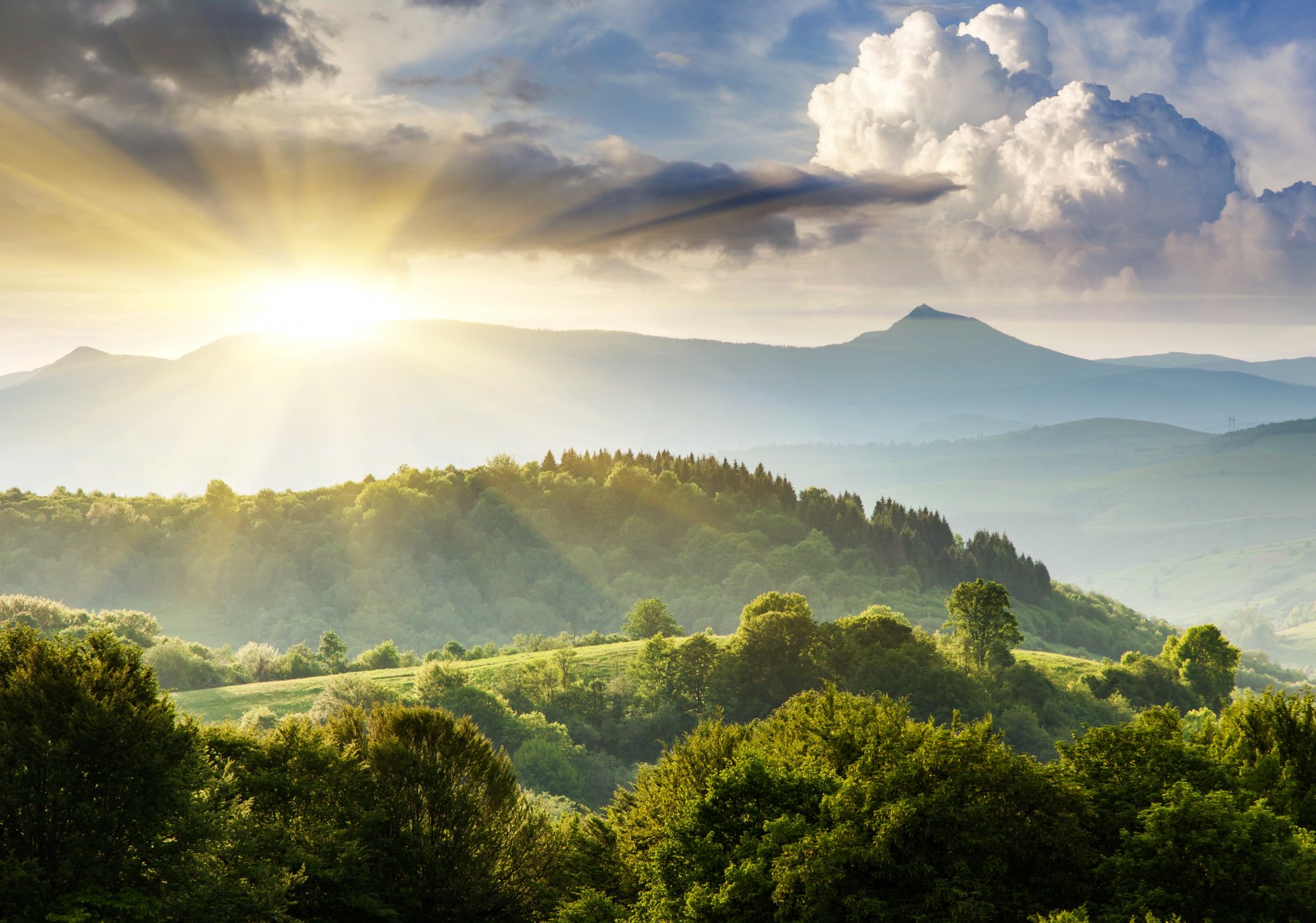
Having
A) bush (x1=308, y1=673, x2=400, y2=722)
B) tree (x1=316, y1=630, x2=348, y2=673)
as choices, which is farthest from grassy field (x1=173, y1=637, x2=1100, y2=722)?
tree (x1=316, y1=630, x2=348, y2=673)

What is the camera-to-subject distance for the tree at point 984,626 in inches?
4715

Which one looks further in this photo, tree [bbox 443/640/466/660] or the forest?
tree [bbox 443/640/466/660]

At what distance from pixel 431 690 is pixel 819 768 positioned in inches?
2894

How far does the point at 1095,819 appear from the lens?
106 ft

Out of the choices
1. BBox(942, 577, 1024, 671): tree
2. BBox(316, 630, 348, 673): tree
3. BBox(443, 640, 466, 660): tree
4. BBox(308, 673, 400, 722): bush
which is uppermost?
BBox(942, 577, 1024, 671): tree

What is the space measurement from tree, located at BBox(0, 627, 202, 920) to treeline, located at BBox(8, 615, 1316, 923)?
8cm

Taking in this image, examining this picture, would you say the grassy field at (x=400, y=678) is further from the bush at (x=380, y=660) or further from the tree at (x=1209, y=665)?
the tree at (x=1209, y=665)

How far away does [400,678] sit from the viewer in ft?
387

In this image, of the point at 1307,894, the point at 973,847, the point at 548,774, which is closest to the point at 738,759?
the point at 973,847

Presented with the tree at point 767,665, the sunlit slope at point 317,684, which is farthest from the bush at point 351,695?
the tree at point 767,665

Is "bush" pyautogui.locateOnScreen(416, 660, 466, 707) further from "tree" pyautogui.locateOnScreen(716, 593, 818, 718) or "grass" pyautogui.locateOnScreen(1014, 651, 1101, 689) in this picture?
"grass" pyautogui.locateOnScreen(1014, 651, 1101, 689)

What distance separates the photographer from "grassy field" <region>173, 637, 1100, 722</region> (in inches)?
4284

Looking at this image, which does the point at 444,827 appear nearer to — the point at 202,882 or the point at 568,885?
the point at 568,885

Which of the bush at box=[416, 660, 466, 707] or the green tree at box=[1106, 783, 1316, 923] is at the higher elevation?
the green tree at box=[1106, 783, 1316, 923]
